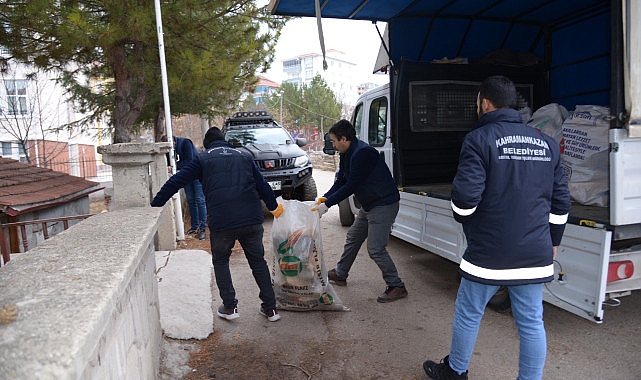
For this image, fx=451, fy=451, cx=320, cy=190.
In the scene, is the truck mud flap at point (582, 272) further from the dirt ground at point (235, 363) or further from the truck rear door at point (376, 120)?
the truck rear door at point (376, 120)

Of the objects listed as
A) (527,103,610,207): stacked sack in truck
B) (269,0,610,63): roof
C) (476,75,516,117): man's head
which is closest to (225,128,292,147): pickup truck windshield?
(269,0,610,63): roof

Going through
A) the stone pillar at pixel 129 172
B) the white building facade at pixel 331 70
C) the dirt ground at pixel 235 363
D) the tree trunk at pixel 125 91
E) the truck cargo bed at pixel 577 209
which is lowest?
the dirt ground at pixel 235 363

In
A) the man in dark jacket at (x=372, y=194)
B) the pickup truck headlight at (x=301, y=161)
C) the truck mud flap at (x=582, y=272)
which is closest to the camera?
the truck mud flap at (x=582, y=272)

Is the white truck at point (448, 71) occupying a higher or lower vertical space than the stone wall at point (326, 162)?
higher

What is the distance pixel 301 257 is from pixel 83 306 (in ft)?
8.97

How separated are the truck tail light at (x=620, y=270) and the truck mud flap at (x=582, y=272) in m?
0.14

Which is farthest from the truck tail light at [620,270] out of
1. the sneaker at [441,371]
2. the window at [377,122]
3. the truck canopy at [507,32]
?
the window at [377,122]

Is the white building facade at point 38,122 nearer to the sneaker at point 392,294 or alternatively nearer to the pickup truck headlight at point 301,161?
the pickup truck headlight at point 301,161

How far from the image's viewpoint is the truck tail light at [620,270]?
3004 mm

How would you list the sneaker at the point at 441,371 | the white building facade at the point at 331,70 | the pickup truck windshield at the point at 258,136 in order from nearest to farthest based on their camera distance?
the sneaker at the point at 441,371
the pickup truck windshield at the point at 258,136
the white building facade at the point at 331,70

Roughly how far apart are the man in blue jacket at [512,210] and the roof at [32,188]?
562 centimetres

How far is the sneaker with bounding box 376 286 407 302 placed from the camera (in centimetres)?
428

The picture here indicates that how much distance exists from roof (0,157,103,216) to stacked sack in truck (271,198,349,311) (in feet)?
12.7

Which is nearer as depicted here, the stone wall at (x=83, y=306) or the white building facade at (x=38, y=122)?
the stone wall at (x=83, y=306)
